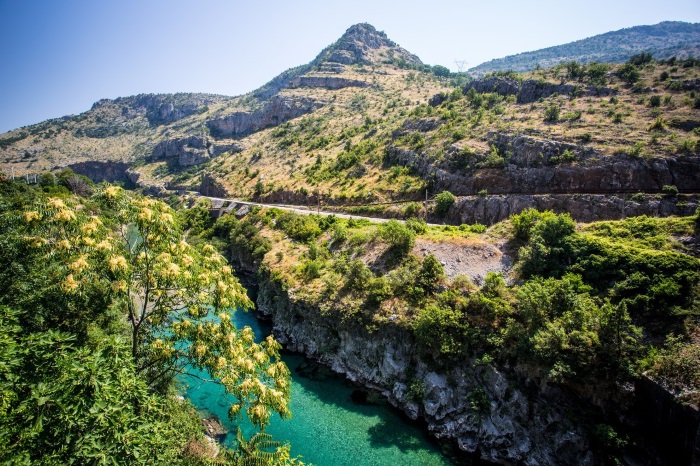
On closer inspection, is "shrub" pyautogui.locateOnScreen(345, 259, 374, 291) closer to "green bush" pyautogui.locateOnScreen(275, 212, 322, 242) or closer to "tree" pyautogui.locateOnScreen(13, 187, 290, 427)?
"green bush" pyautogui.locateOnScreen(275, 212, 322, 242)

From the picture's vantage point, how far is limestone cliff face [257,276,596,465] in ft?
64.3

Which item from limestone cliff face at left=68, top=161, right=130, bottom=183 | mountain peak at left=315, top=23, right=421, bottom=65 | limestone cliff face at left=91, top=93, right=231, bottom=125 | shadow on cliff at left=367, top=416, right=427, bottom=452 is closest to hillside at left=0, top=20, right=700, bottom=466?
shadow on cliff at left=367, top=416, right=427, bottom=452

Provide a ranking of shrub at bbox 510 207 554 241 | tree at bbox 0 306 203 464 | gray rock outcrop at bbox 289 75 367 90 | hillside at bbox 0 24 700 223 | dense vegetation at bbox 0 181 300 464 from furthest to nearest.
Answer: gray rock outcrop at bbox 289 75 367 90, hillside at bbox 0 24 700 223, shrub at bbox 510 207 554 241, dense vegetation at bbox 0 181 300 464, tree at bbox 0 306 203 464

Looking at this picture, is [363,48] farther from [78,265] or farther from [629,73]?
[78,265]

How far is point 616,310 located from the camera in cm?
1916

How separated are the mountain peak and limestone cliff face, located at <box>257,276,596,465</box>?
152m

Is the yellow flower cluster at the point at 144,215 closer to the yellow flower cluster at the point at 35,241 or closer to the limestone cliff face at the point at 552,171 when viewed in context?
the yellow flower cluster at the point at 35,241

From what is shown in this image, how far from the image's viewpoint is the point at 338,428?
23.0 meters

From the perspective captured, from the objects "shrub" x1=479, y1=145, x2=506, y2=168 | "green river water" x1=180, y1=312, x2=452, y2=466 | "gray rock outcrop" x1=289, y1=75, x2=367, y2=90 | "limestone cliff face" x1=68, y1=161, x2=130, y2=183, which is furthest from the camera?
"limestone cliff face" x1=68, y1=161, x2=130, y2=183

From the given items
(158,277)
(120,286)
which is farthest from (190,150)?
(120,286)

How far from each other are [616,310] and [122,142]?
191275 mm

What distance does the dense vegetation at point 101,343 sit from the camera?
7.01m

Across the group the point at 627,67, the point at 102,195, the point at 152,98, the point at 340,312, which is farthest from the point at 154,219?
the point at 152,98

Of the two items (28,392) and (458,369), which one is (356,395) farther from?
(28,392)
